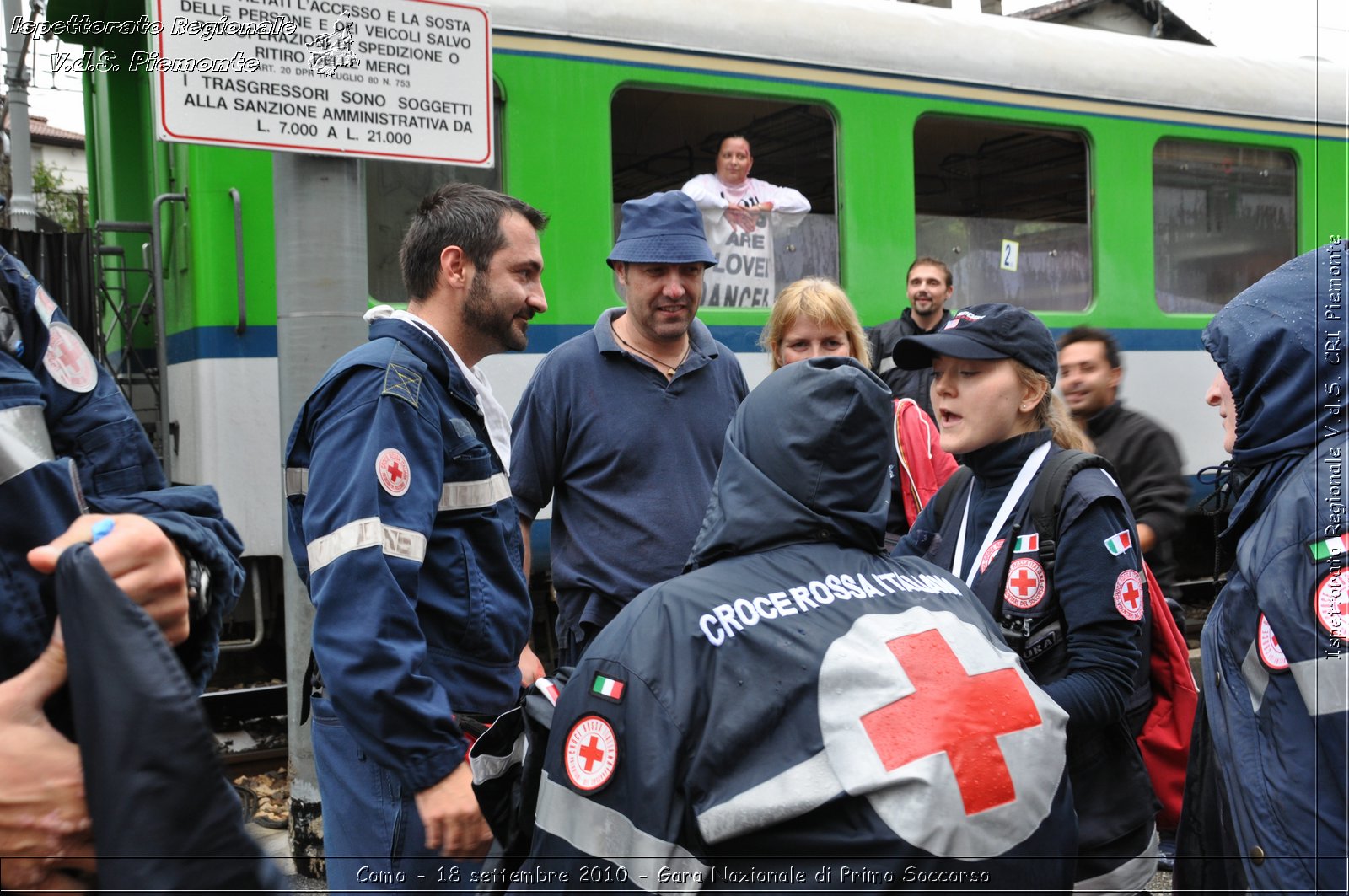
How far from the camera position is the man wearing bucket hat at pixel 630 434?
3154 mm

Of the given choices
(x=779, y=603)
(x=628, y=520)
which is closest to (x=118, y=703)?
(x=779, y=603)

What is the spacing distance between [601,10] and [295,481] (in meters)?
3.38

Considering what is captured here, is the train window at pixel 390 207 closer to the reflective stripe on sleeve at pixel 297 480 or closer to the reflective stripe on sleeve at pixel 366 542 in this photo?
the reflective stripe on sleeve at pixel 297 480

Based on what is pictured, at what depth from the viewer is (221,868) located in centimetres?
118

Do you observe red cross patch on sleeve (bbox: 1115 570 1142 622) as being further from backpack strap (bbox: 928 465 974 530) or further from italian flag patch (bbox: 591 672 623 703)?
italian flag patch (bbox: 591 672 623 703)

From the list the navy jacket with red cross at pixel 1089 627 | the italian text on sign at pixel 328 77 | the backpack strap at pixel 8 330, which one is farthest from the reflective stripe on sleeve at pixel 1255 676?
the italian text on sign at pixel 328 77

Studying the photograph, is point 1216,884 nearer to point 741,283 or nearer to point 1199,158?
point 741,283

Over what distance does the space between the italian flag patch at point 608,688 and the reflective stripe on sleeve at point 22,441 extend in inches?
28.9

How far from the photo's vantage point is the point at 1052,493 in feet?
7.41

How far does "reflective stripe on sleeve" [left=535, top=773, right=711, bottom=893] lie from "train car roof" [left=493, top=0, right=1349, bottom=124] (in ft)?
12.9

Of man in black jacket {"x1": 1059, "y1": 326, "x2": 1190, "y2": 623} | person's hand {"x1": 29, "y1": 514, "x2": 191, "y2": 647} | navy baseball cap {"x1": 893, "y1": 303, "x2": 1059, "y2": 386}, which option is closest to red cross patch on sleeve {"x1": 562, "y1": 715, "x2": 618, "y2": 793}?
person's hand {"x1": 29, "y1": 514, "x2": 191, "y2": 647}

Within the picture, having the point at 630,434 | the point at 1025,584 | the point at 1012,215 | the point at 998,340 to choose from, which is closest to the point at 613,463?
the point at 630,434

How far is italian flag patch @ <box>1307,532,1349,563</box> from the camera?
5.50ft

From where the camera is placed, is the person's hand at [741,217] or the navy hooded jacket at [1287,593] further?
the person's hand at [741,217]
